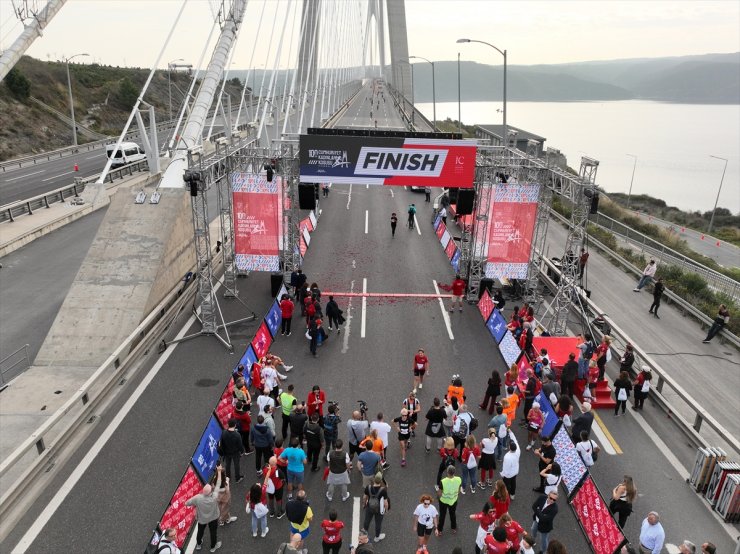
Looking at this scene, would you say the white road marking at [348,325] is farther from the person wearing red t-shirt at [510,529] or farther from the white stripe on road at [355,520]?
the person wearing red t-shirt at [510,529]

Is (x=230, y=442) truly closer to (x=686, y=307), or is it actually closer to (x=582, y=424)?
(x=582, y=424)

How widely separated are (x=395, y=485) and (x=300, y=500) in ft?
10.4

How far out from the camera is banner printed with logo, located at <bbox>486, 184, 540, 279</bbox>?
798 inches

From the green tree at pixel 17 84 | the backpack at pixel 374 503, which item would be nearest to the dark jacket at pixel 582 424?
the backpack at pixel 374 503

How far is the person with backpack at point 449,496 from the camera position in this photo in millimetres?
9547

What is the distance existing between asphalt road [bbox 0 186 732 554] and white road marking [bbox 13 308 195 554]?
81mm

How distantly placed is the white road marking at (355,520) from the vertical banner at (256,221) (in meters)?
11.7

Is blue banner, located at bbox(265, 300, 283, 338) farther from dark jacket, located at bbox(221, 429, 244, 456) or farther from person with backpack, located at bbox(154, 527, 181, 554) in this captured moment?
person with backpack, located at bbox(154, 527, 181, 554)

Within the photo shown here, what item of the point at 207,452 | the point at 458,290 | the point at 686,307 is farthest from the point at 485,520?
the point at 686,307

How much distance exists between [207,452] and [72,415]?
160 inches

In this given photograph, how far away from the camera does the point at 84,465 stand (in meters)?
11.6

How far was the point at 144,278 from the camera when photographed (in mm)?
17906

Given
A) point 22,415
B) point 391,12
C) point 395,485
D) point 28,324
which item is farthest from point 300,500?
point 391,12

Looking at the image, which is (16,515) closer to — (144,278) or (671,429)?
(144,278)
